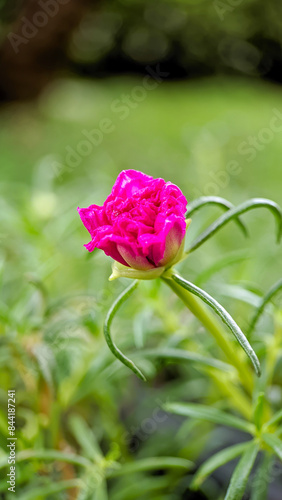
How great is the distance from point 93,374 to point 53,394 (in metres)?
0.05

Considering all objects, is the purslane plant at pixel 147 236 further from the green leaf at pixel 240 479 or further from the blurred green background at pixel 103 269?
the blurred green background at pixel 103 269

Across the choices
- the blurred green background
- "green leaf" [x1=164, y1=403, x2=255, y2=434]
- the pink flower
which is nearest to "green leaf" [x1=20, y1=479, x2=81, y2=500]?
the blurred green background

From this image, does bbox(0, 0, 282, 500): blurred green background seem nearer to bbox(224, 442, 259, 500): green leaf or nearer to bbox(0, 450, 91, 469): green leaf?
bbox(0, 450, 91, 469): green leaf

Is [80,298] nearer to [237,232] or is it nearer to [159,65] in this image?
[237,232]

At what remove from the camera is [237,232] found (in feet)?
5.00

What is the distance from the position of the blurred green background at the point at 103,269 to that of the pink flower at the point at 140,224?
0.52 ft

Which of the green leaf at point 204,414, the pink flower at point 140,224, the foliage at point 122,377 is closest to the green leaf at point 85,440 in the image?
the foliage at point 122,377

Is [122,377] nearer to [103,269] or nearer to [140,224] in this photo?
[103,269]

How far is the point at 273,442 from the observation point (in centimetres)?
48

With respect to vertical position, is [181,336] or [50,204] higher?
[50,204]

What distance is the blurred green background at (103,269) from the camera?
64cm

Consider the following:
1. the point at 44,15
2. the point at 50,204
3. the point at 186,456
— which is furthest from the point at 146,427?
the point at 44,15

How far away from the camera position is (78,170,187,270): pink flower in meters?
0.40

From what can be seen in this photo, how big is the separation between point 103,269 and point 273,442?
408 mm
